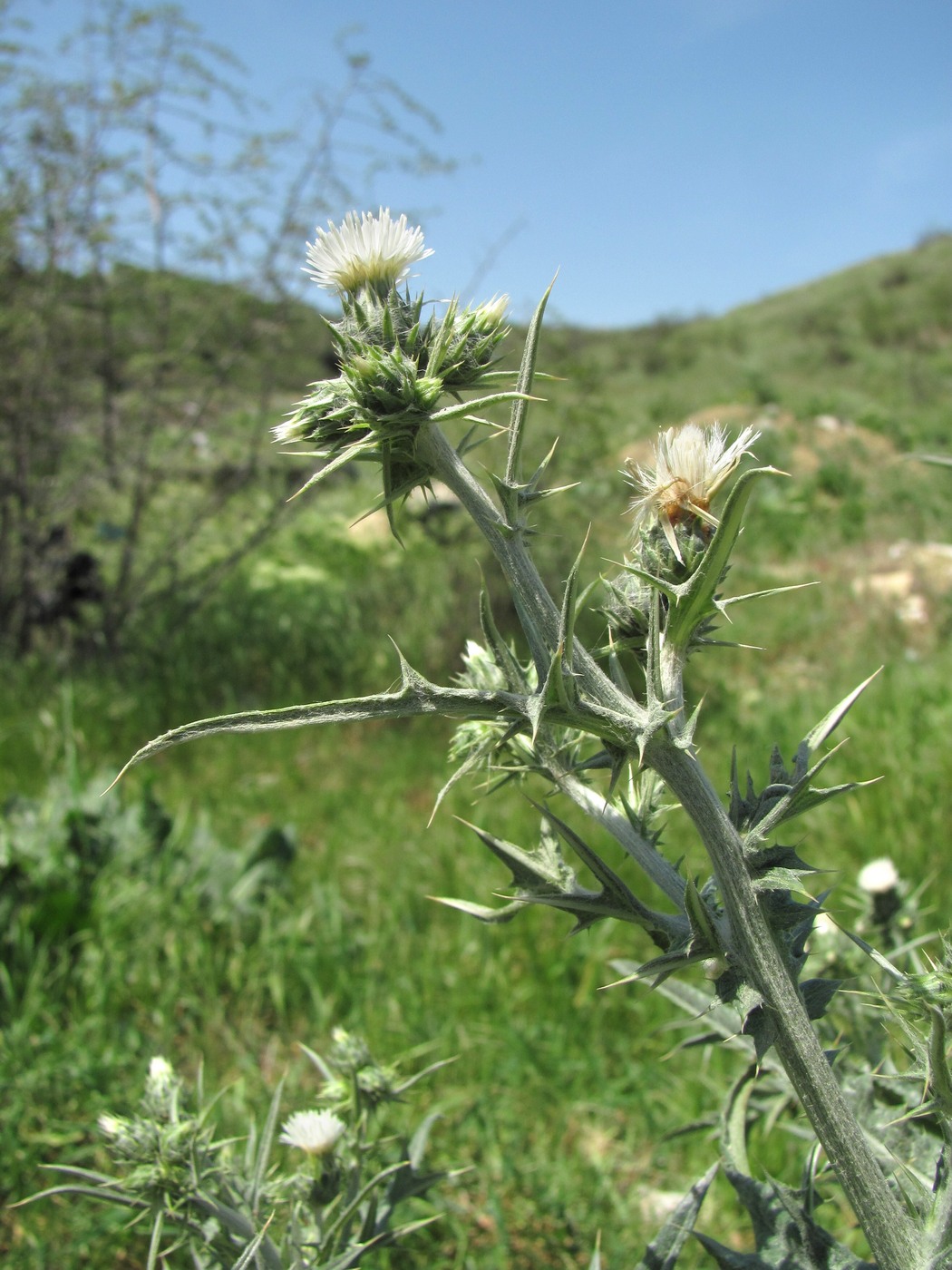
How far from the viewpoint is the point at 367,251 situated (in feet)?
3.04

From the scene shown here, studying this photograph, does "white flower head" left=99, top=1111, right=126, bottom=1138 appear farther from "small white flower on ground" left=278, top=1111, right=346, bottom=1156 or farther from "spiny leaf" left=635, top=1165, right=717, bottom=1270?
"spiny leaf" left=635, top=1165, right=717, bottom=1270

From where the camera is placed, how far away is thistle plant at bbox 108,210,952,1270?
837 mm

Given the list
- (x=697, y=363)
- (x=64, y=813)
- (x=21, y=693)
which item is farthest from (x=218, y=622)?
(x=697, y=363)

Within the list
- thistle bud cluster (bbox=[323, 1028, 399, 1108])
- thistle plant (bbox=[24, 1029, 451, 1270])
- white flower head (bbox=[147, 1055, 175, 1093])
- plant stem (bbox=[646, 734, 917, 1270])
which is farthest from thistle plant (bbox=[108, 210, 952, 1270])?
white flower head (bbox=[147, 1055, 175, 1093])

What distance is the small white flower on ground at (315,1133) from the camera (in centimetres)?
125

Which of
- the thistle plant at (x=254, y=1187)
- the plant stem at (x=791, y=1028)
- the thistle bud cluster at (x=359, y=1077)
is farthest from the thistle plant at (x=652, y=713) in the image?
the thistle bud cluster at (x=359, y=1077)

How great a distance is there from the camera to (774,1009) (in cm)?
87

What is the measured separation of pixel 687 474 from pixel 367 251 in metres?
0.40

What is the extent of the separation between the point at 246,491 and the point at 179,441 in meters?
0.49

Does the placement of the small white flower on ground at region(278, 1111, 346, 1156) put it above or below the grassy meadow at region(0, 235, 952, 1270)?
above

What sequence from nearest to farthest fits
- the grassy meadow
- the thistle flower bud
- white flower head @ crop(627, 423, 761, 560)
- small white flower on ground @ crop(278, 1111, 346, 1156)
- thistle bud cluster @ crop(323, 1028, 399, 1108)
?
the thistle flower bud
white flower head @ crop(627, 423, 761, 560)
small white flower on ground @ crop(278, 1111, 346, 1156)
thistle bud cluster @ crop(323, 1028, 399, 1108)
the grassy meadow

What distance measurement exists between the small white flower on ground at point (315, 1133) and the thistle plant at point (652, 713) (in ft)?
1.47

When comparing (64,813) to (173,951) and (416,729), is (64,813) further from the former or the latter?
(416,729)

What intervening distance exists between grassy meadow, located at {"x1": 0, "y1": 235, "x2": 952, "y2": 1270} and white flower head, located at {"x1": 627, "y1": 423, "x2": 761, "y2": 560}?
162 mm
